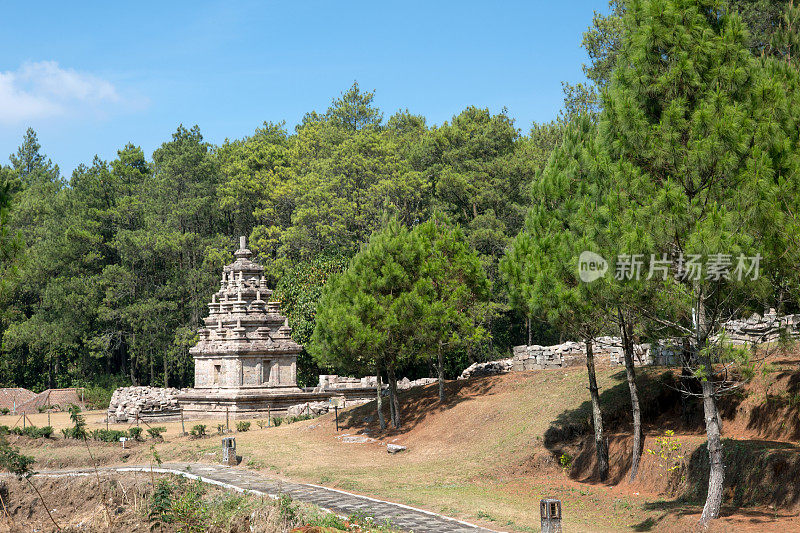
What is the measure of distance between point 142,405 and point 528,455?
1068 inches

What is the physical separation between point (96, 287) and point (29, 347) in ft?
22.8

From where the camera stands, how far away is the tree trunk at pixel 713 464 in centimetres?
1446

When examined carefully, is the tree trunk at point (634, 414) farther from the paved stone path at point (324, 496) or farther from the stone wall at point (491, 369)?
the stone wall at point (491, 369)

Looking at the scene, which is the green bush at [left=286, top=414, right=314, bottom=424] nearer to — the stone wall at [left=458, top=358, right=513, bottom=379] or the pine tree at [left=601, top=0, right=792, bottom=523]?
the stone wall at [left=458, top=358, right=513, bottom=379]

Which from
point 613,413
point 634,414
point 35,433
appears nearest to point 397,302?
point 613,413

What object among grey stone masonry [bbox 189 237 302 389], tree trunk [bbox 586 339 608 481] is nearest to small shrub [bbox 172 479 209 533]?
tree trunk [bbox 586 339 608 481]

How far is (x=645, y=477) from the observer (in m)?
18.9

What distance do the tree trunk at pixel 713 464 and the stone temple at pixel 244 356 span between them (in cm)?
3007

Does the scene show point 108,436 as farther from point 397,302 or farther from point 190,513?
point 190,513

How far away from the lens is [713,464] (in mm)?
14734

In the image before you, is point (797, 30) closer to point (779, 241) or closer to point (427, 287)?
point (779, 241)

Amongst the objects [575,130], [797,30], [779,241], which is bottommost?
[779,241]

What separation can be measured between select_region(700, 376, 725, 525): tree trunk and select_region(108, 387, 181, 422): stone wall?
1313 inches

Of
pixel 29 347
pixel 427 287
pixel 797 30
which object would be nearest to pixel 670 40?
pixel 797 30
